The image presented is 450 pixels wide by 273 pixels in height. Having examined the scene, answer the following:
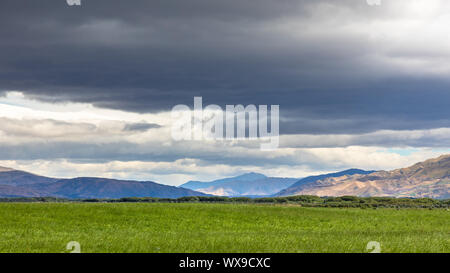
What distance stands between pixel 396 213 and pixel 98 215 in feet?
184

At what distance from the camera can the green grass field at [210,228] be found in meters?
33.7

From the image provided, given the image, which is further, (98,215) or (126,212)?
(126,212)

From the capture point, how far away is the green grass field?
33719 mm

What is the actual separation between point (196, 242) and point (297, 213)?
6909 centimetres

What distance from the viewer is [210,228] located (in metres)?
75.2

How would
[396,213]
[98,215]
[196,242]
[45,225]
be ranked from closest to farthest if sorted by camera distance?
[196,242], [45,225], [98,215], [396,213]
